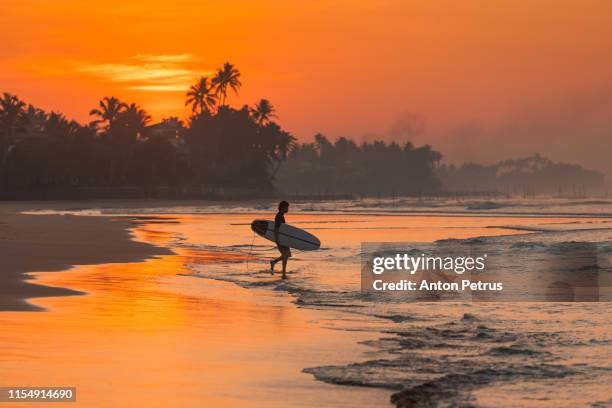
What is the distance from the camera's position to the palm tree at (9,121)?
142m

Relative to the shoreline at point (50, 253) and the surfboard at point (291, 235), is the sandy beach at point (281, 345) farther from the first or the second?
the surfboard at point (291, 235)

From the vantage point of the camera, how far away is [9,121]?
141250 mm

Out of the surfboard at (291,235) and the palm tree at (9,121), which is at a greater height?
the palm tree at (9,121)

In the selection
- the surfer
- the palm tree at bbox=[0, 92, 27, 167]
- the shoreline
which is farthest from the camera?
the palm tree at bbox=[0, 92, 27, 167]

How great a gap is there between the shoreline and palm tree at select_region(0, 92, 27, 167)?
96.1 metres

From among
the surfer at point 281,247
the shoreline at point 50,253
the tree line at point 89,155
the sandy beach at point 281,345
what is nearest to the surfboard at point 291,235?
the surfer at point 281,247

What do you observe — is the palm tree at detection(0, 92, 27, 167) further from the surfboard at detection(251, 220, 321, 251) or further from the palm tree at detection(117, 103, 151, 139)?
the surfboard at detection(251, 220, 321, 251)

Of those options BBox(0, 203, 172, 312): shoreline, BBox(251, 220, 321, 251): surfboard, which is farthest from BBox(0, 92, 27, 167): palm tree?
BBox(251, 220, 321, 251): surfboard

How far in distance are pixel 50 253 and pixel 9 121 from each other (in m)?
115

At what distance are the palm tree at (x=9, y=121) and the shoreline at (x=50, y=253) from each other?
96068mm

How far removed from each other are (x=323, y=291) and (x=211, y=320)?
547cm

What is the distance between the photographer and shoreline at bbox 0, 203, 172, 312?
1939cm

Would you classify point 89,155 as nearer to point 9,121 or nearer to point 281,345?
point 9,121

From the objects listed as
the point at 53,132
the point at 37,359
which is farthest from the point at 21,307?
the point at 53,132
